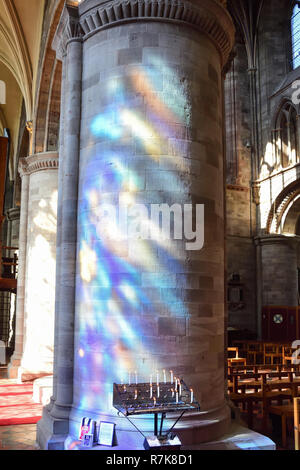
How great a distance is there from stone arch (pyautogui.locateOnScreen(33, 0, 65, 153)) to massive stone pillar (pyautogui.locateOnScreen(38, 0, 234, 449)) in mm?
6871

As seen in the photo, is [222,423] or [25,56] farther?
[25,56]

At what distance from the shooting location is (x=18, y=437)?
7691 mm

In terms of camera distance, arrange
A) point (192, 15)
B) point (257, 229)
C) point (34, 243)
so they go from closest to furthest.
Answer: point (192, 15) → point (34, 243) → point (257, 229)

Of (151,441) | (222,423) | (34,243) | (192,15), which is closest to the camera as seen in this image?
(151,441)

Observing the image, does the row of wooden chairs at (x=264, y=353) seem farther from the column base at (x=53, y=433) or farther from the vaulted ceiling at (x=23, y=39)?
the vaulted ceiling at (x=23, y=39)

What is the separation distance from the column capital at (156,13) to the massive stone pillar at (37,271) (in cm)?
762

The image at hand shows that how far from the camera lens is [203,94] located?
23.2ft

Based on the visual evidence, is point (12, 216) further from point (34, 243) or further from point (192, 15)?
point (192, 15)

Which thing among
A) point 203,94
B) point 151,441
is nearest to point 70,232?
point 203,94

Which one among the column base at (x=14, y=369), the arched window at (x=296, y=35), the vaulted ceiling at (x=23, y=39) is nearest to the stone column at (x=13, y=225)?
the vaulted ceiling at (x=23, y=39)

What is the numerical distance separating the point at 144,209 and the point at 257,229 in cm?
1652

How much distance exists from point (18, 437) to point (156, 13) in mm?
6892

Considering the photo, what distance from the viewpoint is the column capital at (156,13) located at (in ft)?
22.4

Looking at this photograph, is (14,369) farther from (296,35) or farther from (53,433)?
(296,35)
